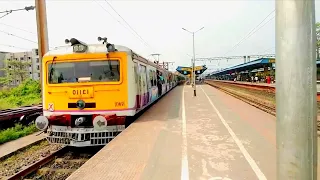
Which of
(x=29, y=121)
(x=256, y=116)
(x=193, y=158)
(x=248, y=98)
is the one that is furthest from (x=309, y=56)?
(x=248, y=98)

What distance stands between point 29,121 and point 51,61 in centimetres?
535

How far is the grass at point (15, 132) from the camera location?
29.8 ft

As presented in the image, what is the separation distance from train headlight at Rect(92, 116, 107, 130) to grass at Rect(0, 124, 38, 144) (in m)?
4.31

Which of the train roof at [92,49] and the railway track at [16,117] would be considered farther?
the railway track at [16,117]

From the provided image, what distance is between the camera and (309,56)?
1336 millimetres

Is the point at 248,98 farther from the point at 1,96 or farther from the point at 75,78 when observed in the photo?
the point at 1,96

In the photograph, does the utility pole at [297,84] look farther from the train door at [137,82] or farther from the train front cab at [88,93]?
the train door at [137,82]

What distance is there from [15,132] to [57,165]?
179 inches

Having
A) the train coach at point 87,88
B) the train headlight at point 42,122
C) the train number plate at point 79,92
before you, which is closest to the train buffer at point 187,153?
the train coach at point 87,88

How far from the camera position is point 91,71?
23.9ft

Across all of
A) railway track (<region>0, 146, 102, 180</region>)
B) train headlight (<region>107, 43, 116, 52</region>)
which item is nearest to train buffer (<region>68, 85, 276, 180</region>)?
railway track (<region>0, 146, 102, 180</region>)

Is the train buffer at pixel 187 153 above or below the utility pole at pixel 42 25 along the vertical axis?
below

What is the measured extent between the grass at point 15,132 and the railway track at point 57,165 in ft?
9.55

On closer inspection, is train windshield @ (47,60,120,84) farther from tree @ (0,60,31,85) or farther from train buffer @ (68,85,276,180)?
tree @ (0,60,31,85)
